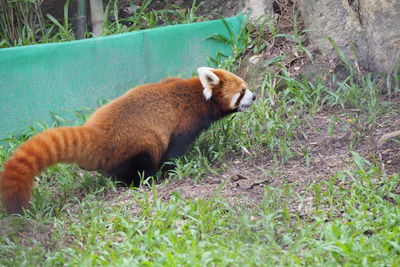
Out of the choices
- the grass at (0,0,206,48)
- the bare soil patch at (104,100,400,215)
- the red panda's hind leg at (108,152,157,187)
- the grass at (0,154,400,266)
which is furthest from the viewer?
the grass at (0,0,206,48)

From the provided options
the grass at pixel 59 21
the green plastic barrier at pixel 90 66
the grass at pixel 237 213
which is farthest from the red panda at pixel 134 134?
the grass at pixel 59 21

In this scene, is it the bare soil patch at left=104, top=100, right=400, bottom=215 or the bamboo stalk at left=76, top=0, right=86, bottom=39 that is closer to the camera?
the bare soil patch at left=104, top=100, right=400, bottom=215

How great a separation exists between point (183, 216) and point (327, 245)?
108cm

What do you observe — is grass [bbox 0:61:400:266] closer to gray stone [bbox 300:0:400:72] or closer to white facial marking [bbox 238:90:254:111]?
white facial marking [bbox 238:90:254:111]

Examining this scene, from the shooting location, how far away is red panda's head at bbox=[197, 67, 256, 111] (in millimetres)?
5367

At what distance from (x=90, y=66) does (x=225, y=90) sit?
1.54 metres

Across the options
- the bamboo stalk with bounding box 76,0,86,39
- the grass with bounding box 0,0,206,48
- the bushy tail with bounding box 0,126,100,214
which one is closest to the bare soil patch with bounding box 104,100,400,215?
the bushy tail with bounding box 0,126,100,214

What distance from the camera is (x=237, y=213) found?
160 inches

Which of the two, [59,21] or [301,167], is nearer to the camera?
[301,167]

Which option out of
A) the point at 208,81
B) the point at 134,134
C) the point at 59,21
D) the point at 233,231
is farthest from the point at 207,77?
the point at 59,21

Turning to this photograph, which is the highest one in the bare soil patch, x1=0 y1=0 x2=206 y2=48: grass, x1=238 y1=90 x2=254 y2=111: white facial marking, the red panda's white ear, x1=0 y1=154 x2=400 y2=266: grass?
x1=0 y1=0 x2=206 y2=48: grass

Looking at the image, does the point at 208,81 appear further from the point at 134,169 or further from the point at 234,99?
the point at 134,169

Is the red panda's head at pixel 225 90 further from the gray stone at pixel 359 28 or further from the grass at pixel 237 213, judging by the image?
the gray stone at pixel 359 28

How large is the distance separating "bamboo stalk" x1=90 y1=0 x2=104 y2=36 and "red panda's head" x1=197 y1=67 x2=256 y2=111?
2.13 meters
